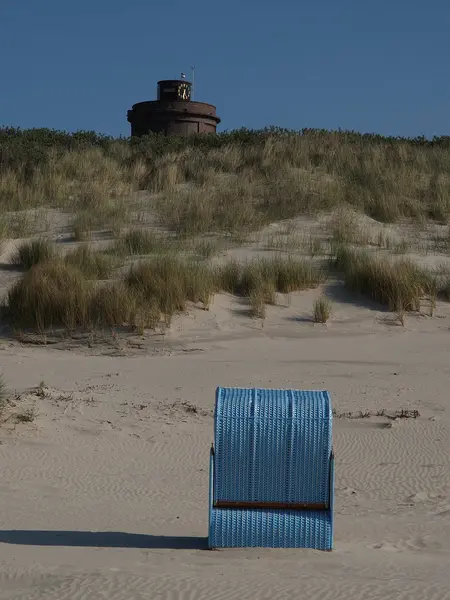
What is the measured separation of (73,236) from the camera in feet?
47.6

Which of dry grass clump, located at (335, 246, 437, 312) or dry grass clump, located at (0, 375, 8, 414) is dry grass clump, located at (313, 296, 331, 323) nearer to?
dry grass clump, located at (335, 246, 437, 312)

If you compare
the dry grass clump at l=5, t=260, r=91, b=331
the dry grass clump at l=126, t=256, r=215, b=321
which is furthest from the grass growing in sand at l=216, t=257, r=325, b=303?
the dry grass clump at l=5, t=260, r=91, b=331

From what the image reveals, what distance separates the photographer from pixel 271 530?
4.89 metres

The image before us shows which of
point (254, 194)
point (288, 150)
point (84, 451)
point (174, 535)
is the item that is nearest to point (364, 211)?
point (254, 194)

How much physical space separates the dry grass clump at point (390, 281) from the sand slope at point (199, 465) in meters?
0.36

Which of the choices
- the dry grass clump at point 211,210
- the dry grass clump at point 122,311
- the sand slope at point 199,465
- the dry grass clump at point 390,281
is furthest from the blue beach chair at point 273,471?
the dry grass clump at point 211,210

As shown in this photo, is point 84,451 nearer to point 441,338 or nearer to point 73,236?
point 441,338

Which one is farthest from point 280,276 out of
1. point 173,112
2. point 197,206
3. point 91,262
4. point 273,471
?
point 173,112

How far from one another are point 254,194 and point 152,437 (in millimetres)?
9979

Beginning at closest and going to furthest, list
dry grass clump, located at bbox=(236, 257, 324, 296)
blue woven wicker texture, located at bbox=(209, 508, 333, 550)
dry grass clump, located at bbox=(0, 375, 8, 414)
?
blue woven wicker texture, located at bbox=(209, 508, 333, 550) < dry grass clump, located at bbox=(0, 375, 8, 414) < dry grass clump, located at bbox=(236, 257, 324, 296)

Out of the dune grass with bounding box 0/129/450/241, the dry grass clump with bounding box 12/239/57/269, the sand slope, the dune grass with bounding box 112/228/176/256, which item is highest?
the dune grass with bounding box 0/129/450/241

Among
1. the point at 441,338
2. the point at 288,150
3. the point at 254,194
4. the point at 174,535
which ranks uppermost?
the point at 288,150

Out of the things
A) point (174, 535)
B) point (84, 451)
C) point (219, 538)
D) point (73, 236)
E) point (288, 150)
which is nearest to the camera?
point (219, 538)

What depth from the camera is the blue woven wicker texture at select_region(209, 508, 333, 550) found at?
487cm
